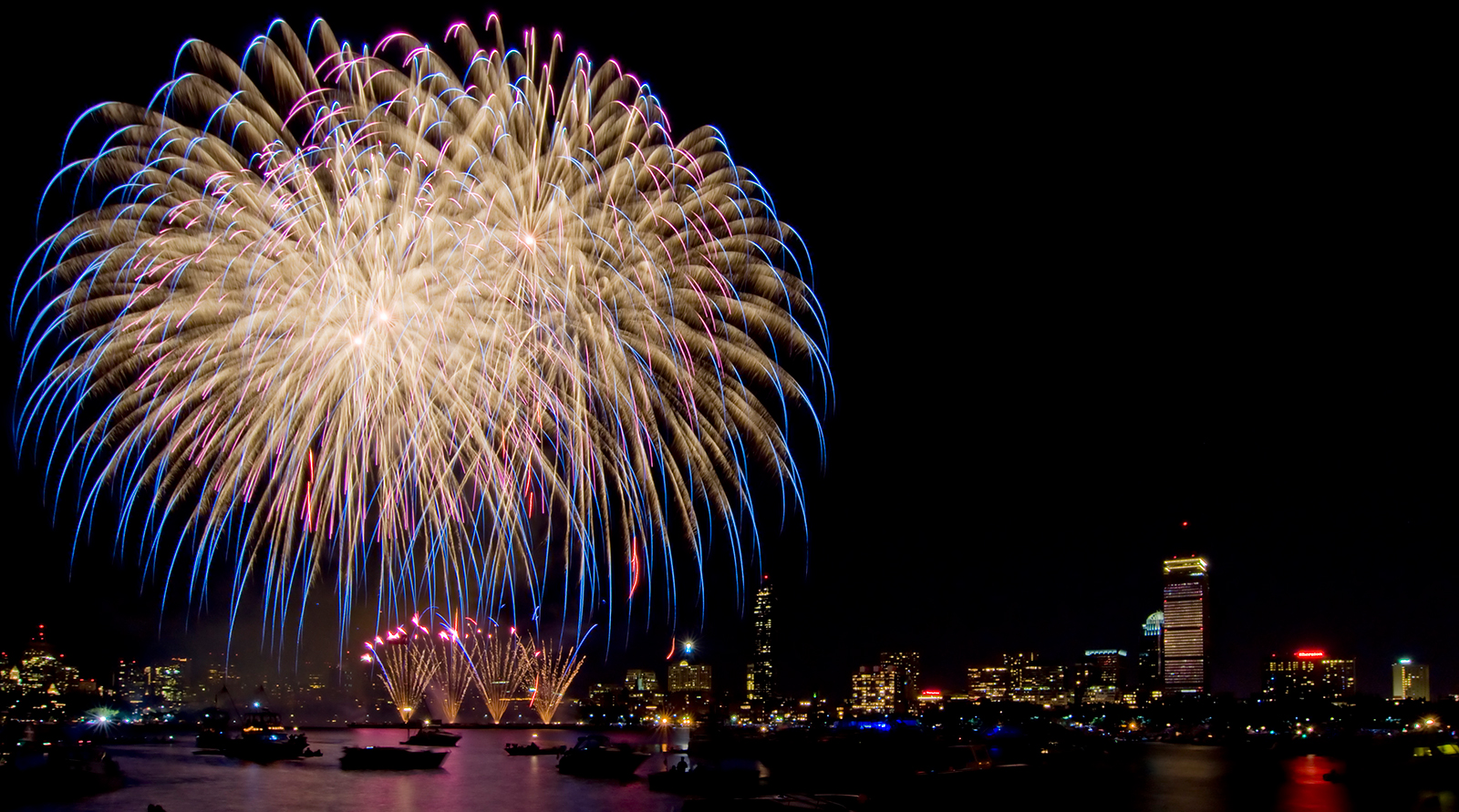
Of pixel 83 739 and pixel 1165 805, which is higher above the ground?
pixel 1165 805

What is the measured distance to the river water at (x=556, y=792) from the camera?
118 feet

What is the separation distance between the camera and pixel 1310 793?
45250 mm

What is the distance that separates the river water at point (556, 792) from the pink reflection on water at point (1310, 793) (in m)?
0.06

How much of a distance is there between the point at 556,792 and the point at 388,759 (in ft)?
59.0

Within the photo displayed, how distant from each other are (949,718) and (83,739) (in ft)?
320

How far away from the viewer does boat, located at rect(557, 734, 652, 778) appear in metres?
55.2

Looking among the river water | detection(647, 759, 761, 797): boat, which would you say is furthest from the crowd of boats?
the river water

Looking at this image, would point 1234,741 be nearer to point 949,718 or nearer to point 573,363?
point 949,718

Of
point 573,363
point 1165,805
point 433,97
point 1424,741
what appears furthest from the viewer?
point 1424,741

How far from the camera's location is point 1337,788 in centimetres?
4750

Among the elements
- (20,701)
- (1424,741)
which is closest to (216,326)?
(1424,741)

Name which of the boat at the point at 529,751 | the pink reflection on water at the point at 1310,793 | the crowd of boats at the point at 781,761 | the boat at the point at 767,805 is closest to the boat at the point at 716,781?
the crowd of boats at the point at 781,761

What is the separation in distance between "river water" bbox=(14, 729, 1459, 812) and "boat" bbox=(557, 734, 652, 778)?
1140 millimetres

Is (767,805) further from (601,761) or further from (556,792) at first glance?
(601,761)
